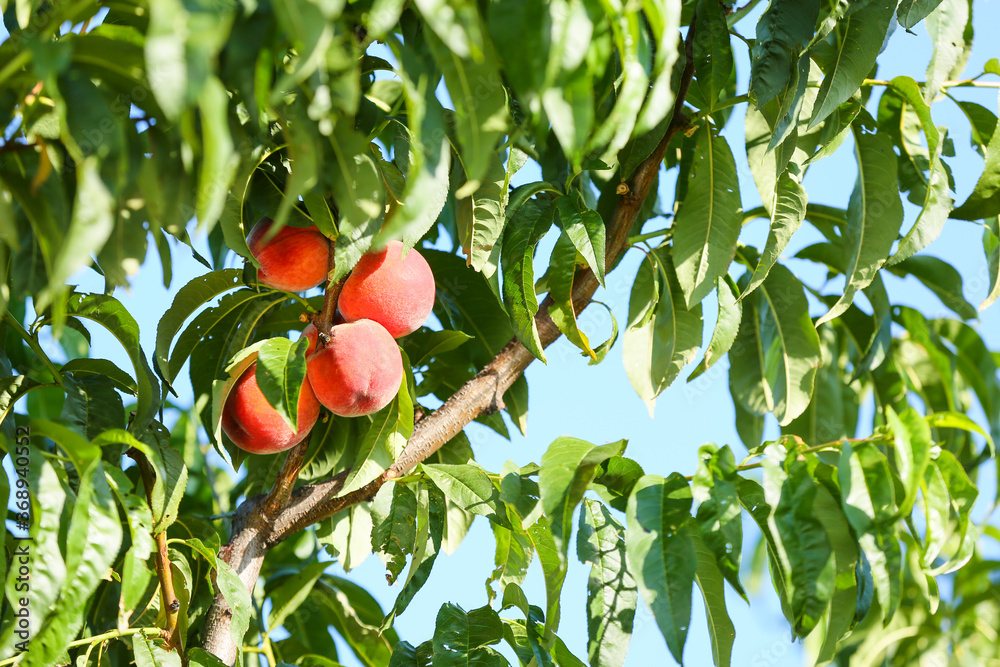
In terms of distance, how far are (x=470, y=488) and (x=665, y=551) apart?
40 centimetres

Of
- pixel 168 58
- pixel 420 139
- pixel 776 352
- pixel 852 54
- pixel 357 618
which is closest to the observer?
pixel 168 58

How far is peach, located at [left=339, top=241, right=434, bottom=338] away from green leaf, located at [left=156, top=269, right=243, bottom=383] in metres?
0.22

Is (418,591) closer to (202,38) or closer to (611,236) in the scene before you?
(611,236)

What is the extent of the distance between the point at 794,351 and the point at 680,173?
45cm

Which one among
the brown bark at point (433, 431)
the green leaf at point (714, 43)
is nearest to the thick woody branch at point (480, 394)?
the brown bark at point (433, 431)

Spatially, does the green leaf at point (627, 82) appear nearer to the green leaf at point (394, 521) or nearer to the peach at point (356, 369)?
the peach at point (356, 369)

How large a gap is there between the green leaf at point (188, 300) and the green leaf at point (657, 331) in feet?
2.49

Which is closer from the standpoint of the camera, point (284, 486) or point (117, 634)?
point (117, 634)

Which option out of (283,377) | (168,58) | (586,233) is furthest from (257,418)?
(168,58)

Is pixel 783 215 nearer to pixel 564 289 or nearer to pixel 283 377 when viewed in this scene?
pixel 564 289

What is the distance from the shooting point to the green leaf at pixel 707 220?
150 cm

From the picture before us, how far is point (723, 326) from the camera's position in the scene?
61.1 inches

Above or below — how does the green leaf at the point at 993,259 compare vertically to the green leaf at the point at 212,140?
above

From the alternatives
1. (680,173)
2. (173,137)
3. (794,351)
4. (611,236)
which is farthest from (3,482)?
(794,351)
